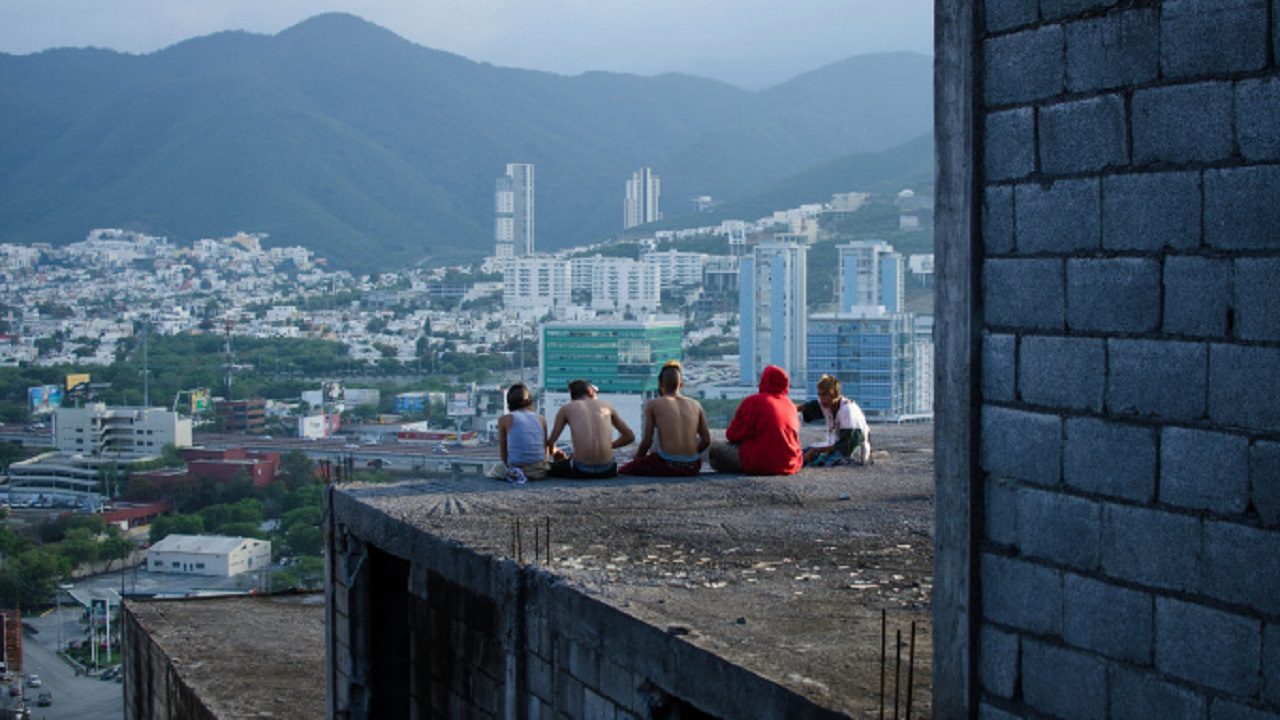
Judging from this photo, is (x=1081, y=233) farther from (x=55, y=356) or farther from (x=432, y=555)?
(x=55, y=356)

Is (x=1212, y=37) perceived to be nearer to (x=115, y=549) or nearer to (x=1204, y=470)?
(x=1204, y=470)

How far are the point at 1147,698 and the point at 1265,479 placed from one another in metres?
0.56

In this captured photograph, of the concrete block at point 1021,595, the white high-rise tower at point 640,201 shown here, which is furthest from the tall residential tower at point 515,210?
the concrete block at point 1021,595

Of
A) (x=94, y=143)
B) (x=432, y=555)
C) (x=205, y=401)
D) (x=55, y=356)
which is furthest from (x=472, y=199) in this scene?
(x=432, y=555)

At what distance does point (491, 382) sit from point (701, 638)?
87305 millimetres

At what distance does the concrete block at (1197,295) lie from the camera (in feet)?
11.3

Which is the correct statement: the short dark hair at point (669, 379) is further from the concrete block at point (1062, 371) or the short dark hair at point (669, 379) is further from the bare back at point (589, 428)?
the concrete block at point (1062, 371)

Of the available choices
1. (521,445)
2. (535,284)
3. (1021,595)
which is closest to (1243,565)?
(1021,595)

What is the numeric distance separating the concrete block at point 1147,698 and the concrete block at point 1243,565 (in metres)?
0.22

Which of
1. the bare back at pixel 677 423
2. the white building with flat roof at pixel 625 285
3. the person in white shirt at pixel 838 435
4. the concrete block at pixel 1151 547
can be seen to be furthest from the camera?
the white building with flat roof at pixel 625 285

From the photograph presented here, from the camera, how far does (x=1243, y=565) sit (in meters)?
3.37

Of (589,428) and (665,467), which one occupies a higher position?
(589,428)

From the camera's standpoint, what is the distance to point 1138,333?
3664 mm

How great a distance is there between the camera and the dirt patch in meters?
4.88
